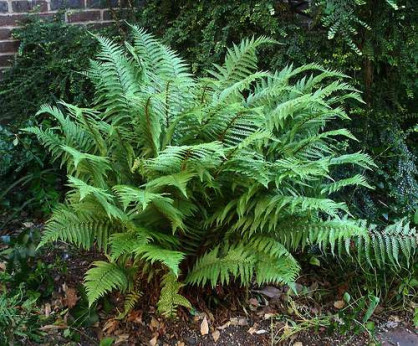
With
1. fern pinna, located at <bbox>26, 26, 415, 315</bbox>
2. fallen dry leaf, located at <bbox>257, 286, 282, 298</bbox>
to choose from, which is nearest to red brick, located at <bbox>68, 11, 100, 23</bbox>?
fern pinna, located at <bbox>26, 26, 415, 315</bbox>

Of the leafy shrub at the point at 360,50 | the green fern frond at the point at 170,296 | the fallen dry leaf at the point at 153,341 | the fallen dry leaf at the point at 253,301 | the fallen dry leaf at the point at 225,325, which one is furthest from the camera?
the leafy shrub at the point at 360,50

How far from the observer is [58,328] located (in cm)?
260

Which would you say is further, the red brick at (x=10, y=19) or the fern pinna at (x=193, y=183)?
the red brick at (x=10, y=19)

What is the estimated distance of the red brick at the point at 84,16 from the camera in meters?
4.07

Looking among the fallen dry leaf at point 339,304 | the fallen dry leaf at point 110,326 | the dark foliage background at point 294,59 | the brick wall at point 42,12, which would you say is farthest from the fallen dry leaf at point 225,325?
the brick wall at point 42,12

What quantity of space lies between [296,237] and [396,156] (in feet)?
4.84

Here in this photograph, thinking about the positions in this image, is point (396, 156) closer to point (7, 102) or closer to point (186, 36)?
point (186, 36)

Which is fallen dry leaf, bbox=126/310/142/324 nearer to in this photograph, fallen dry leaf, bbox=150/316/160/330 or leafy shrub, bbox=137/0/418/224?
fallen dry leaf, bbox=150/316/160/330

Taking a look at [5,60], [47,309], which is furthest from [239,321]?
[5,60]

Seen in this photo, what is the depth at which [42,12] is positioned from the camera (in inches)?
157

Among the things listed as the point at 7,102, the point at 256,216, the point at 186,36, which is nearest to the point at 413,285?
the point at 256,216

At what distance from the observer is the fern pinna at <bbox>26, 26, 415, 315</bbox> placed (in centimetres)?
226

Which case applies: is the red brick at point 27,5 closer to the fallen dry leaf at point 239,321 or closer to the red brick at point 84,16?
the red brick at point 84,16

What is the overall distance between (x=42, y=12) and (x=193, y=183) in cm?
237
